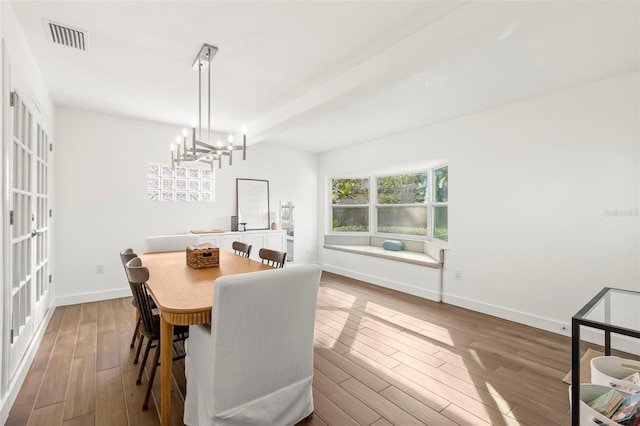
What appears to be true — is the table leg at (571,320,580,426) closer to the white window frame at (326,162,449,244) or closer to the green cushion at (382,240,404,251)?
the white window frame at (326,162,449,244)

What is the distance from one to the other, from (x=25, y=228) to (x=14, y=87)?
41.1 inches

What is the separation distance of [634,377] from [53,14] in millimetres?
3512

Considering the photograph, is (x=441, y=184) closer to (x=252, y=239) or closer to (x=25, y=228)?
(x=252, y=239)

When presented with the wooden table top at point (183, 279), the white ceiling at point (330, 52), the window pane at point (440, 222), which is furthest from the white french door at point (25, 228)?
the window pane at point (440, 222)

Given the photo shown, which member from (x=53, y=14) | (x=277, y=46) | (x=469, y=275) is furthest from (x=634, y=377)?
(x=53, y=14)

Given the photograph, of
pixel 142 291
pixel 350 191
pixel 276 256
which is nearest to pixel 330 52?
pixel 276 256

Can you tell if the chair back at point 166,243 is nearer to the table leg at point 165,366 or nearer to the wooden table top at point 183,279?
the wooden table top at point 183,279

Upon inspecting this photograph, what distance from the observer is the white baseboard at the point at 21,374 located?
174cm

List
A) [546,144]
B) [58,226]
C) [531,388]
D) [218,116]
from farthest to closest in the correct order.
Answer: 1. [218,116]
2. [58,226]
3. [546,144]
4. [531,388]

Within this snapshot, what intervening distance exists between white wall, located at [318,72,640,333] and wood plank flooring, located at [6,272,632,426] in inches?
15.2

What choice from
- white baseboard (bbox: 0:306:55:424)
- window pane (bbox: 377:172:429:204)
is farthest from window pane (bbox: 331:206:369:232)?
white baseboard (bbox: 0:306:55:424)

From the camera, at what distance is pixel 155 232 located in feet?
14.2

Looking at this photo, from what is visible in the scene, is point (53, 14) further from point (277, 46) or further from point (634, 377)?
point (634, 377)

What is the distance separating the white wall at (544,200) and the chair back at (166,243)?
3325 millimetres
